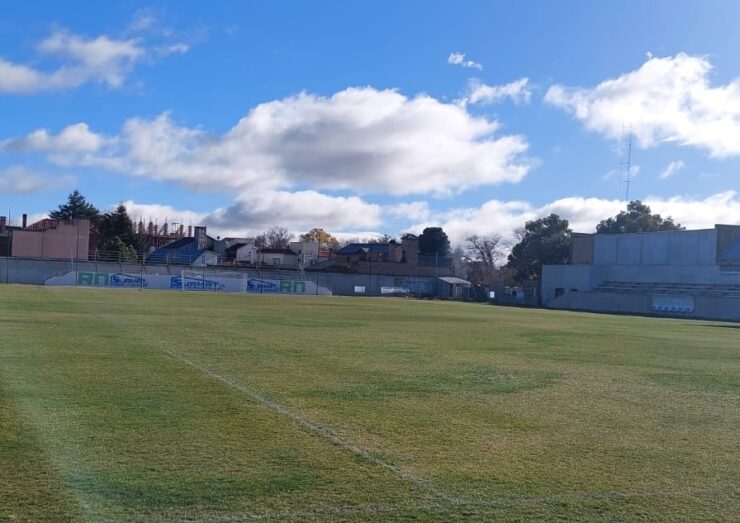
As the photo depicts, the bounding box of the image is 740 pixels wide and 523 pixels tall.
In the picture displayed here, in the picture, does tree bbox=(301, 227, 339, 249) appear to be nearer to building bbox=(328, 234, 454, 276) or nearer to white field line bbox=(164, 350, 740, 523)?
building bbox=(328, 234, 454, 276)

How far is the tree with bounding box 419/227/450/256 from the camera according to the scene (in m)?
152

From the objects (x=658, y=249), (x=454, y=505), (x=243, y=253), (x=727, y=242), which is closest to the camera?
(x=454, y=505)

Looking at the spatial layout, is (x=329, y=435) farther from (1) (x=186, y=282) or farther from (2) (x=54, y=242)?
(2) (x=54, y=242)

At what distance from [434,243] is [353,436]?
144m

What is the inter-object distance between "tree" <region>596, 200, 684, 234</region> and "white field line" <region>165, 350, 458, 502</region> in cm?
10344

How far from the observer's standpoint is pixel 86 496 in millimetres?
6715

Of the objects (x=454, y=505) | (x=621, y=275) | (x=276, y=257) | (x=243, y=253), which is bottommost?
(x=454, y=505)

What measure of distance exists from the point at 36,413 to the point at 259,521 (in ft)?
18.1

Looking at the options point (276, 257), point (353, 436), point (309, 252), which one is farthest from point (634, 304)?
point (309, 252)

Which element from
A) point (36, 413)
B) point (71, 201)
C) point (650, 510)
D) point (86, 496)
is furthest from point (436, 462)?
point (71, 201)

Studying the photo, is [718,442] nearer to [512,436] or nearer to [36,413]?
[512,436]

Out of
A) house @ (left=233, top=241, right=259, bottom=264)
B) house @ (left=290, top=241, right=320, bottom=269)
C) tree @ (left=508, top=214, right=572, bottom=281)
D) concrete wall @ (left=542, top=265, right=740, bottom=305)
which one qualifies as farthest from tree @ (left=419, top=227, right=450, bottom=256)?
concrete wall @ (left=542, top=265, right=740, bottom=305)

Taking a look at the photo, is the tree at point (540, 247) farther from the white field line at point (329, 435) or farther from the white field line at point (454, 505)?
the white field line at point (454, 505)

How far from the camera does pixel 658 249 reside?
3356 inches
